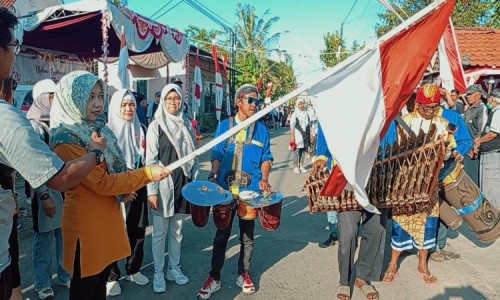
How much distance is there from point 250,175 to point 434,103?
6.15 feet

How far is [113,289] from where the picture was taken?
363cm

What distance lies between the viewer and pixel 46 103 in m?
4.07

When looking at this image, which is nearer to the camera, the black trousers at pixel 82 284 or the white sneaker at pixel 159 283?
the black trousers at pixel 82 284

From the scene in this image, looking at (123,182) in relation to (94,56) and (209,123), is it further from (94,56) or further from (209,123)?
(209,123)

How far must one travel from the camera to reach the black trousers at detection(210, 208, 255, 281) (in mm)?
3631

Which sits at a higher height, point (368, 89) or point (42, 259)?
point (368, 89)


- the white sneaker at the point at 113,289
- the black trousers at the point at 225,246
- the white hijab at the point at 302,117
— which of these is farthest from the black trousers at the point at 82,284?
the white hijab at the point at 302,117

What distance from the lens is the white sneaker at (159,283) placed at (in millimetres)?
3660

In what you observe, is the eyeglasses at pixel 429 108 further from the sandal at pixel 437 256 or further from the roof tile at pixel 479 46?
the roof tile at pixel 479 46

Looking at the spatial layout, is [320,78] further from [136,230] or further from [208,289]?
[136,230]

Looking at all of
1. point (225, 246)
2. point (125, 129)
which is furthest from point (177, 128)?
point (225, 246)

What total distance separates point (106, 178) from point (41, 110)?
2.23 meters

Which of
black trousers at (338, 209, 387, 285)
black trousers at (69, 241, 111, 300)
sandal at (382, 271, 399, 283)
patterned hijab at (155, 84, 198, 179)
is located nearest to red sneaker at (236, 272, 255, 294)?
black trousers at (338, 209, 387, 285)

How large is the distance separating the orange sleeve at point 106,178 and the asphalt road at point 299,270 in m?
1.68
